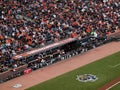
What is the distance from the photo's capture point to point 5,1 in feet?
139

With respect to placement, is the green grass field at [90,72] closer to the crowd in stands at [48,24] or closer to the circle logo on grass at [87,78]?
the circle logo on grass at [87,78]

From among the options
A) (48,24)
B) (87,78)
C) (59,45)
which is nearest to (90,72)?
(87,78)

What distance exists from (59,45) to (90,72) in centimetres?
605

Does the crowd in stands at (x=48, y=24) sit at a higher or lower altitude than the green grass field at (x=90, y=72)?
higher

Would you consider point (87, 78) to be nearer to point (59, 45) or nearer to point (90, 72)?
point (90, 72)

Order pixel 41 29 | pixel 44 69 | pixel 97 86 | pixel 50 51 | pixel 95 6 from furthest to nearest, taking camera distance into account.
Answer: pixel 95 6 < pixel 41 29 < pixel 50 51 < pixel 44 69 < pixel 97 86

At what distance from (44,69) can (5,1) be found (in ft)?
38.6

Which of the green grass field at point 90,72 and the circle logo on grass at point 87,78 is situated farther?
the circle logo on grass at point 87,78

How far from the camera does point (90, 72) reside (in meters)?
33.7

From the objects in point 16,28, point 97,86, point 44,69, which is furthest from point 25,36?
point 97,86

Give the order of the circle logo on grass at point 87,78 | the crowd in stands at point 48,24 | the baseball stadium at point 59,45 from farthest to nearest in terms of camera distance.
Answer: the crowd in stands at point 48,24
the baseball stadium at point 59,45
the circle logo on grass at point 87,78

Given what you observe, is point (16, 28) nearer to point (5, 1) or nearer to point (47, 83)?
point (5, 1)

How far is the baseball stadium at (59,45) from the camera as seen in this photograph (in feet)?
104

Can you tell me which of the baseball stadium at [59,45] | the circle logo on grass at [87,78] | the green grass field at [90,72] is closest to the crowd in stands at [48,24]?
the baseball stadium at [59,45]
